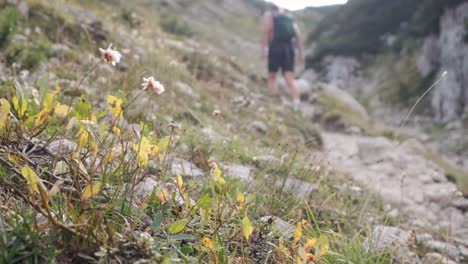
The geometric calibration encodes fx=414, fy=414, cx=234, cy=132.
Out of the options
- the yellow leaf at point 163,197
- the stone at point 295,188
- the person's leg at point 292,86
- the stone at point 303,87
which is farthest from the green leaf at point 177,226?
the stone at point 303,87

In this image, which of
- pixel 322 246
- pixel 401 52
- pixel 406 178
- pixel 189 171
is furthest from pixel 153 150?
pixel 401 52

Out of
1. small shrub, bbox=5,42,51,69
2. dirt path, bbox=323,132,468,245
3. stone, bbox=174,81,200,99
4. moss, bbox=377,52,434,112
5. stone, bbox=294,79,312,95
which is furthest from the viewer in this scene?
moss, bbox=377,52,434,112

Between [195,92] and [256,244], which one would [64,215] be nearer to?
[256,244]

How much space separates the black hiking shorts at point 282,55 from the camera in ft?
33.6

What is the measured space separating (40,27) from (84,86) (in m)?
1.93

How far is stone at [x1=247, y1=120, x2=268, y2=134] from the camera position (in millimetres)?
6289

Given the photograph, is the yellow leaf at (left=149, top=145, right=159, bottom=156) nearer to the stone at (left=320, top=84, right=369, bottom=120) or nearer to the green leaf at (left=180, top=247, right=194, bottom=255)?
the green leaf at (left=180, top=247, right=194, bottom=255)

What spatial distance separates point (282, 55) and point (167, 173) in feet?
28.1

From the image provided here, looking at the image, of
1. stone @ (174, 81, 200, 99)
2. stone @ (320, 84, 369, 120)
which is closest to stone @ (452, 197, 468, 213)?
stone @ (174, 81, 200, 99)

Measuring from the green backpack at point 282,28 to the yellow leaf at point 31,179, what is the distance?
9.50m

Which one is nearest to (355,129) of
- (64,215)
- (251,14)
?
(64,215)

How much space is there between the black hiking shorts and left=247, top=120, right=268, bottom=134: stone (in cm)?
408

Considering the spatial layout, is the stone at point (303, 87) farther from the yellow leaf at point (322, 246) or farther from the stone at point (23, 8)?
the yellow leaf at point (322, 246)

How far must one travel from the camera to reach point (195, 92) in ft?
20.3
